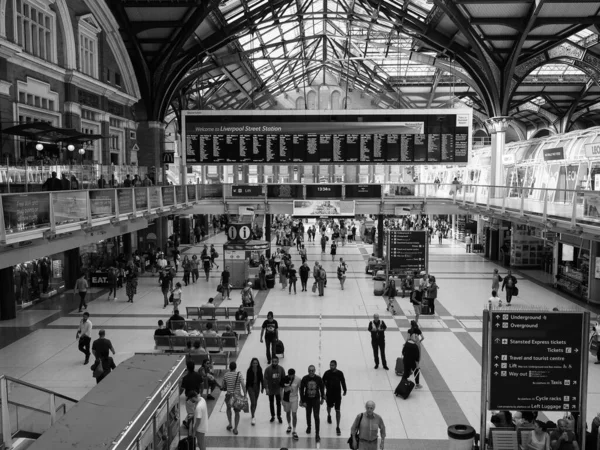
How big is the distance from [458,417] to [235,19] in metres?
26.1

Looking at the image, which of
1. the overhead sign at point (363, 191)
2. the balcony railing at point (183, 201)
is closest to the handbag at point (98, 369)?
the balcony railing at point (183, 201)

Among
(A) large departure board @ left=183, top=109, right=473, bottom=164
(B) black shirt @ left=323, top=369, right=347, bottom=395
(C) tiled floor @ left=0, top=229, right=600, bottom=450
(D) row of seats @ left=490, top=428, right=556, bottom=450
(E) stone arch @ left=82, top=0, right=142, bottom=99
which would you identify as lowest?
(C) tiled floor @ left=0, top=229, right=600, bottom=450

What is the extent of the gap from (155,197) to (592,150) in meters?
16.4

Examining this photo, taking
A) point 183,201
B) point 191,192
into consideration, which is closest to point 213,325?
point 183,201

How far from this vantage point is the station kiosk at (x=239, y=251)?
82.5ft

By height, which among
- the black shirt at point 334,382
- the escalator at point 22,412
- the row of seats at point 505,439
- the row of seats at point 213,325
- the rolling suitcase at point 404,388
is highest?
the escalator at point 22,412

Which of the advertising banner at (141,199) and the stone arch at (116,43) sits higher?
the stone arch at (116,43)

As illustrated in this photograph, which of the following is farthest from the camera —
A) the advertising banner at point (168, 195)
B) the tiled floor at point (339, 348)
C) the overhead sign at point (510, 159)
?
the overhead sign at point (510, 159)

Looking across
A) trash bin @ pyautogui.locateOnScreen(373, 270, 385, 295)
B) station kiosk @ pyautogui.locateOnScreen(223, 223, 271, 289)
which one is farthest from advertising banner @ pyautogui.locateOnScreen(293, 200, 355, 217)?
trash bin @ pyautogui.locateOnScreen(373, 270, 385, 295)

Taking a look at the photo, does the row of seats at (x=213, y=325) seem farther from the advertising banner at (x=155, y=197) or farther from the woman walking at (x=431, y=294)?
the advertising banner at (x=155, y=197)

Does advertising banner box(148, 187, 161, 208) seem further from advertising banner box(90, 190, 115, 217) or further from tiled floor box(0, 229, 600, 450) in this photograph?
advertising banner box(90, 190, 115, 217)

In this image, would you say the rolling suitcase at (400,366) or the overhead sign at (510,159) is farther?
the overhead sign at (510,159)

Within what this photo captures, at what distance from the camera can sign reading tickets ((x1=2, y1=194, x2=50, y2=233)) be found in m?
11.8

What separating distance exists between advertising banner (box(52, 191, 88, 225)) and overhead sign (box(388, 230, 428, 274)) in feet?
35.2
